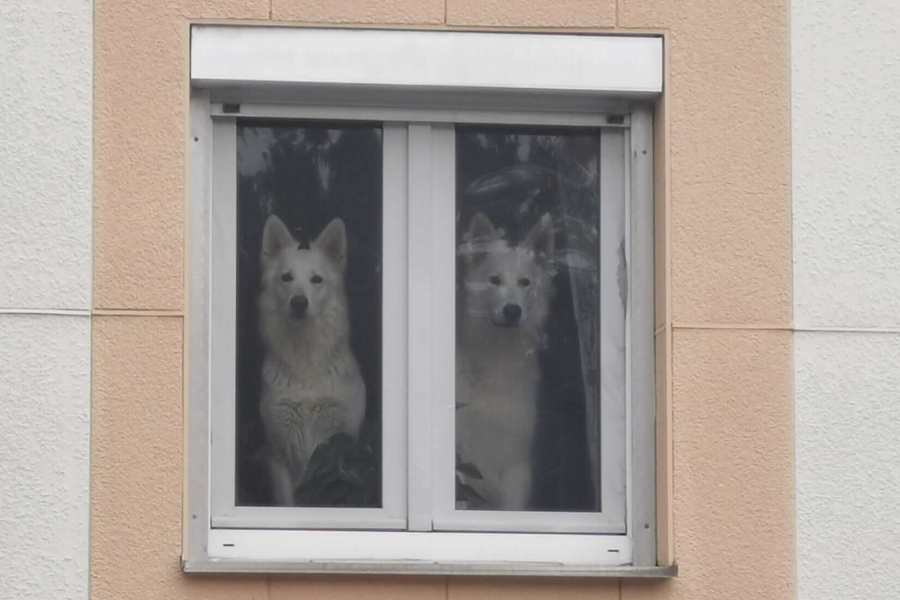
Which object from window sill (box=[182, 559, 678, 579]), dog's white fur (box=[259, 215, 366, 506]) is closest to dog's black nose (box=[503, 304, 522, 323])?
dog's white fur (box=[259, 215, 366, 506])

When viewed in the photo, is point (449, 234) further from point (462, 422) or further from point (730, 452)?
point (730, 452)

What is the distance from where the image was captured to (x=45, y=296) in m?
8.69

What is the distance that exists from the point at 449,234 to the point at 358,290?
0.41 m

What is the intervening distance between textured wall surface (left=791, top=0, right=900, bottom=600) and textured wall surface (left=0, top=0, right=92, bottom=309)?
2.65 m

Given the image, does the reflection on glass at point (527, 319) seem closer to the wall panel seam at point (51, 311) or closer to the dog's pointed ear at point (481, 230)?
the dog's pointed ear at point (481, 230)

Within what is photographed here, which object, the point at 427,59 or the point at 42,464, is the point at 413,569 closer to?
the point at 42,464

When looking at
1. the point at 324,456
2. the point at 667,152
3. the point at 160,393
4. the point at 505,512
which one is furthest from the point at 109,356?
the point at 667,152

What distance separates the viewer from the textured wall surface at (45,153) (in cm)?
870

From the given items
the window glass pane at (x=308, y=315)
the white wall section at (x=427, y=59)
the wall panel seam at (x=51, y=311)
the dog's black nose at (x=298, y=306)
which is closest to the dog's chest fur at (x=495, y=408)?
the window glass pane at (x=308, y=315)

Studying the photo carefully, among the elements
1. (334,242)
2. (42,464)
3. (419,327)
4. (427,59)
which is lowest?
(42,464)

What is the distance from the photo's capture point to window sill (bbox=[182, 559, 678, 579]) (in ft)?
28.4

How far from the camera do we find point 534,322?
9133 mm

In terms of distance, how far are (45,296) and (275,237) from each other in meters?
0.92

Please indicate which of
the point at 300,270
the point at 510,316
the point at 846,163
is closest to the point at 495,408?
the point at 510,316
